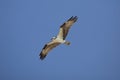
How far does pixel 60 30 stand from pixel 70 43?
0.94m

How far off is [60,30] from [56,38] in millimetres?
384

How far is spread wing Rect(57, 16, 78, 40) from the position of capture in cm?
3284

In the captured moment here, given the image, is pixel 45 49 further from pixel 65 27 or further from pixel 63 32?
pixel 65 27

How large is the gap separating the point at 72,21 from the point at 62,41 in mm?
976

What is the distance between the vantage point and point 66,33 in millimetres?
32969

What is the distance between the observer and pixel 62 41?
1287 inches

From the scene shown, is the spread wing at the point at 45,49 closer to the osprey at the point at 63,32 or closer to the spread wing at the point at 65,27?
the osprey at the point at 63,32

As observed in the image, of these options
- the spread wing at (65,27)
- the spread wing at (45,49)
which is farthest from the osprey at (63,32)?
the spread wing at (45,49)

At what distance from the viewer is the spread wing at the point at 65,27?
32844 mm

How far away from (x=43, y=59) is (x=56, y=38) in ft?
3.99

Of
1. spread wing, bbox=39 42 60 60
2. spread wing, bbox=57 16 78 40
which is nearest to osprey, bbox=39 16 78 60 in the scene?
spread wing, bbox=57 16 78 40

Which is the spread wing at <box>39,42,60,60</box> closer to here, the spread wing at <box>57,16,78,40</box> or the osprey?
the osprey

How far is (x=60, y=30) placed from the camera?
3294cm

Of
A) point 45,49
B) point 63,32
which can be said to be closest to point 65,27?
point 63,32
